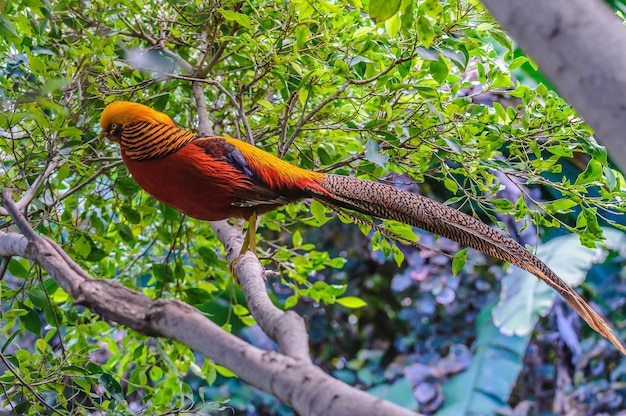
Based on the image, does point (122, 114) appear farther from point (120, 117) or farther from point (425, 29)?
point (425, 29)

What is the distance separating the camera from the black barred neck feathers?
5.92 feet

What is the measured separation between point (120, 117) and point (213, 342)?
1023 millimetres

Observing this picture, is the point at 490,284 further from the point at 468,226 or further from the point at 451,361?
the point at 468,226

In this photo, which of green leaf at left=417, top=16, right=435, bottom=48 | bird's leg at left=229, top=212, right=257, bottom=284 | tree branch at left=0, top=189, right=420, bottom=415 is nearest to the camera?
tree branch at left=0, top=189, right=420, bottom=415

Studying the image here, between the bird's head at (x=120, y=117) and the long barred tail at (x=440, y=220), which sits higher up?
the bird's head at (x=120, y=117)

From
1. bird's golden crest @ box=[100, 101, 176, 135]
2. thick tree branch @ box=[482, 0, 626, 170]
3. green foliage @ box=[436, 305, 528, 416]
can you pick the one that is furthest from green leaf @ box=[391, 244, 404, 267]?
green foliage @ box=[436, 305, 528, 416]

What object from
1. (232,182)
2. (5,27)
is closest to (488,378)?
(232,182)

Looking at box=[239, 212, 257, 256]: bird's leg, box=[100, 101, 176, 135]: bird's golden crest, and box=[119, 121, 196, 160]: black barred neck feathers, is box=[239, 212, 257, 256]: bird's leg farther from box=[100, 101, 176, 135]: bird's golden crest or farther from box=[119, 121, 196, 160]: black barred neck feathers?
box=[100, 101, 176, 135]: bird's golden crest

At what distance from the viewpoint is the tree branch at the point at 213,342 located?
78 centimetres

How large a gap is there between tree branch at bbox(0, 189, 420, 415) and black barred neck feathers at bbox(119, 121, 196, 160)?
52cm

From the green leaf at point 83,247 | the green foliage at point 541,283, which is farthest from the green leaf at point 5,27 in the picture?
the green foliage at point 541,283

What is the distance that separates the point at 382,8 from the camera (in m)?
1.12

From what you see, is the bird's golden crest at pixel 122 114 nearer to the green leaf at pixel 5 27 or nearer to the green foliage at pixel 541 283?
the green leaf at pixel 5 27

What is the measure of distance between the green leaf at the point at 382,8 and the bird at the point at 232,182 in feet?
2.22
